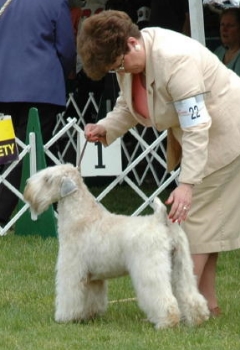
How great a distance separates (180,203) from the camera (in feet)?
15.7

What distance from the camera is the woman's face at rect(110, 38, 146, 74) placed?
4.85 metres

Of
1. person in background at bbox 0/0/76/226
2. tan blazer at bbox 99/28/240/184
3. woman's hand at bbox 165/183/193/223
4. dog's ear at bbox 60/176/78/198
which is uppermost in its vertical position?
tan blazer at bbox 99/28/240/184

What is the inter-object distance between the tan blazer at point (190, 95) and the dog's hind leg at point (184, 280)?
30cm

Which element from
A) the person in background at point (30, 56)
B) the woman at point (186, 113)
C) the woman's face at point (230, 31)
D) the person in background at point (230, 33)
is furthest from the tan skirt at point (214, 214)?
the woman's face at point (230, 31)

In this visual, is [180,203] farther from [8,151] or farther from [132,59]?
[8,151]

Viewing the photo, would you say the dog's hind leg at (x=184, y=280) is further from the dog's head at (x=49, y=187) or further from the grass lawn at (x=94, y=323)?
the dog's head at (x=49, y=187)

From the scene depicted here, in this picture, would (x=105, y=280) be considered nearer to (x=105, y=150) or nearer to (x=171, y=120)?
(x=171, y=120)

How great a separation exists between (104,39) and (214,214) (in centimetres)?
104

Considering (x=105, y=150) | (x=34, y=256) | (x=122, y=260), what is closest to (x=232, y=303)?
(x=122, y=260)

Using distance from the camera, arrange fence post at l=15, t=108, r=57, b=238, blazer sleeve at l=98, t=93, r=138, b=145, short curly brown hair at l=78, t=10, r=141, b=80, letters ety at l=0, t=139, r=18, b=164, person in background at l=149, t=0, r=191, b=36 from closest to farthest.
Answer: short curly brown hair at l=78, t=10, r=141, b=80 < blazer sleeve at l=98, t=93, r=138, b=145 < letters ety at l=0, t=139, r=18, b=164 < fence post at l=15, t=108, r=57, b=238 < person in background at l=149, t=0, r=191, b=36

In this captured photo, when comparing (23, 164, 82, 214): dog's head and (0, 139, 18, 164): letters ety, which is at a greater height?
(23, 164, 82, 214): dog's head

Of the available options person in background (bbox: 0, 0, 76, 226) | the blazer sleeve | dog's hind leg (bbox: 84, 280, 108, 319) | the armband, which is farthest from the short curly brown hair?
person in background (bbox: 0, 0, 76, 226)

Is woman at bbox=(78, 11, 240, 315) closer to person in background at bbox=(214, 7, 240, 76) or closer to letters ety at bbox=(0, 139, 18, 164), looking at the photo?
letters ety at bbox=(0, 139, 18, 164)

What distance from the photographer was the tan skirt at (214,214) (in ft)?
17.1
